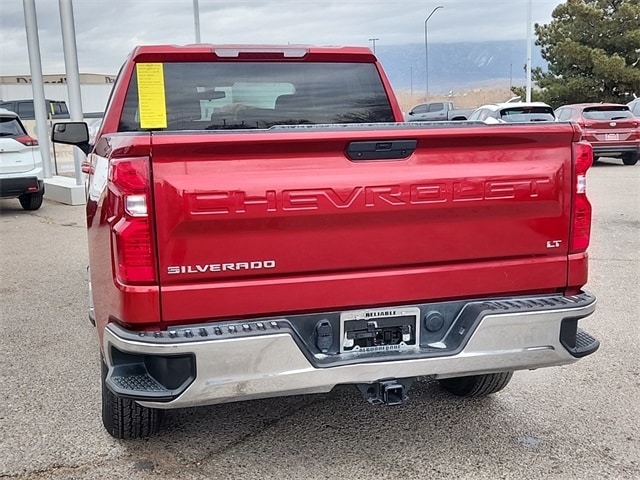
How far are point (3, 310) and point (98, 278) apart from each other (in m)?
3.36

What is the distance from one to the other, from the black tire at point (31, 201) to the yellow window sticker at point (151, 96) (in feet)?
29.4

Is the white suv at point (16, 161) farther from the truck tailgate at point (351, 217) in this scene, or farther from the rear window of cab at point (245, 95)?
the truck tailgate at point (351, 217)

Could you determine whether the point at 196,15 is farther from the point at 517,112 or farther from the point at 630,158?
the point at 630,158

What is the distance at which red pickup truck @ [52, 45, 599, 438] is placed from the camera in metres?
2.68

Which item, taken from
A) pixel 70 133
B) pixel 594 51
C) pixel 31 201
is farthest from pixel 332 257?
pixel 594 51

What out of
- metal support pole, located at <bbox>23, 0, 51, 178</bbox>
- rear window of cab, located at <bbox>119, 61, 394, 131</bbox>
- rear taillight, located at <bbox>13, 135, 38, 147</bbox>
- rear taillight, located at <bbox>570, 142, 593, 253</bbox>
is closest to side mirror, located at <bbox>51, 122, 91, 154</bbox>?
rear window of cab, located at <bbox>119, 61, 394, 131</bbox>

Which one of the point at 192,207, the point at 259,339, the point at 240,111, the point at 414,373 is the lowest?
the point at 414,373

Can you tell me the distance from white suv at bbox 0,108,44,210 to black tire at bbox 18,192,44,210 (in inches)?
23.6

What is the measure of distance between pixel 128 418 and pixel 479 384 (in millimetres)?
1886

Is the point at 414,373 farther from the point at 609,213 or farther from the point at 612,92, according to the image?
the point at 612,92

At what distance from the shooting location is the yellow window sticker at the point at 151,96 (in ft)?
12.6

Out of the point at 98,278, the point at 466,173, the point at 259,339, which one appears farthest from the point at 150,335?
the point at 466,173

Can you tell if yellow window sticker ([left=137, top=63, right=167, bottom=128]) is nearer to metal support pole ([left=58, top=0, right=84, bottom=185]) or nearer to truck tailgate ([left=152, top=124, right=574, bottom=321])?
truck tailgate ([left=152, top=124, right=574, bottom=321])

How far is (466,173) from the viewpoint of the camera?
9.66 feet
